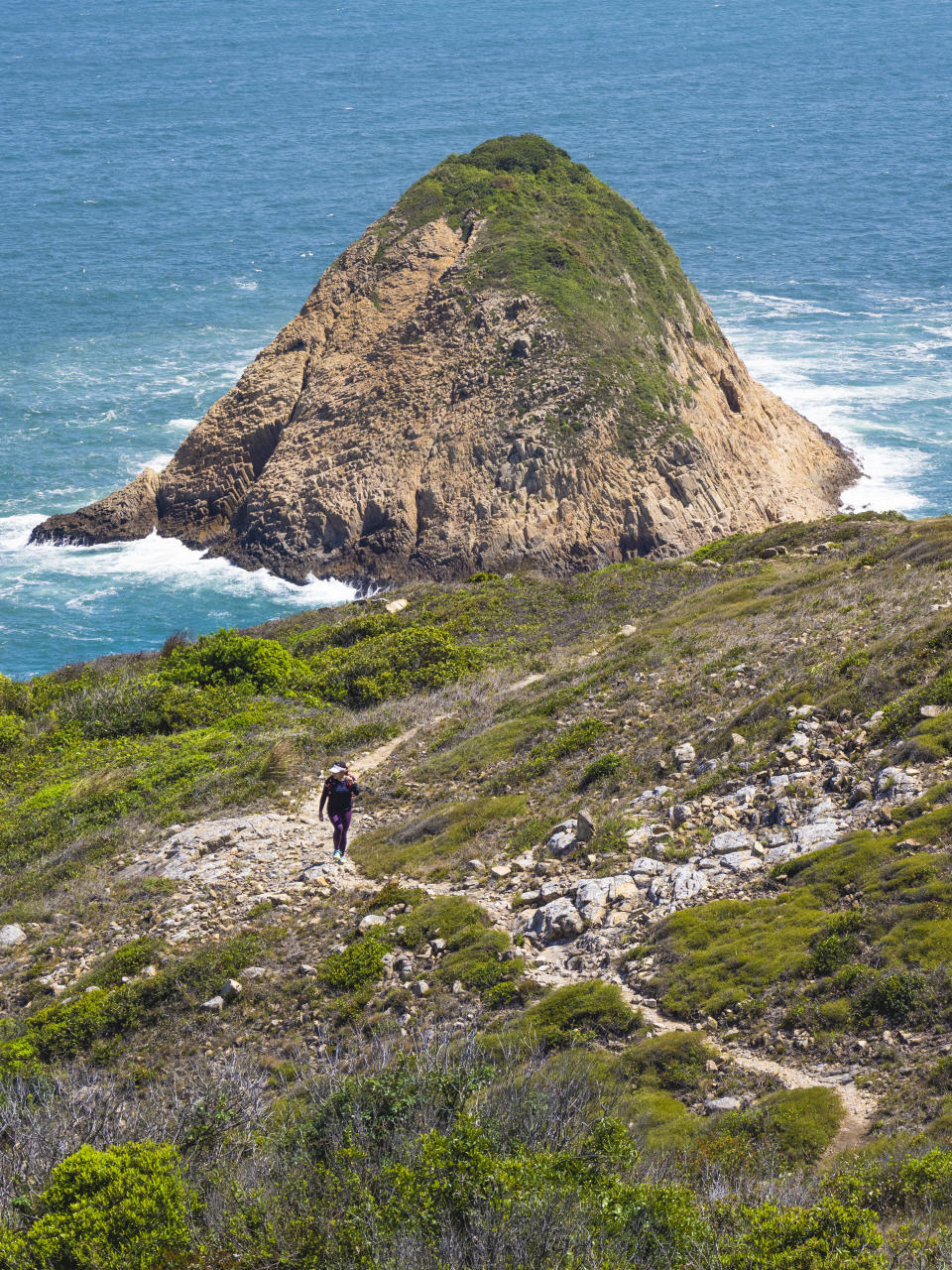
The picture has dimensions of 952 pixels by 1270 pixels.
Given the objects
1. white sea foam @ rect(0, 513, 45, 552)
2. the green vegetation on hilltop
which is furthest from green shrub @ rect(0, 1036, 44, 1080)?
white sea foam @ rect(0, 513, 45, 552)

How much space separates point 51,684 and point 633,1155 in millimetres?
28141

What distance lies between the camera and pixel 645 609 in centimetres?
3428

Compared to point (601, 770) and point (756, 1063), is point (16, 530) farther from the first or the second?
point (756, 1063)

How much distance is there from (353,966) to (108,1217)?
6.58m

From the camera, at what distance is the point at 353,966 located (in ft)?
54.1

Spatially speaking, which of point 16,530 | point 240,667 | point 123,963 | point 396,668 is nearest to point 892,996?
point 123,963

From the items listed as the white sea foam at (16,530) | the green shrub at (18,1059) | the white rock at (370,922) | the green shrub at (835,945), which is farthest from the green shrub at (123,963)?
the white sea foam at (16,530)

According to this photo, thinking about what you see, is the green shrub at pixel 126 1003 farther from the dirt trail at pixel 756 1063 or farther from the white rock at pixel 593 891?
the white rock at pixel 593 891

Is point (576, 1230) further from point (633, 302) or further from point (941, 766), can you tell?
point (633, 302)

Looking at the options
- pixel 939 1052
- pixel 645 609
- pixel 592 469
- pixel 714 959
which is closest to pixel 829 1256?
pixel 939 1052

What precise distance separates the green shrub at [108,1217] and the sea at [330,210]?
41.8 meters

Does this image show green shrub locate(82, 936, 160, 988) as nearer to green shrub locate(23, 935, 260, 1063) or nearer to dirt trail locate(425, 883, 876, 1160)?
green shrub locate(23, 935, 260, 1063)

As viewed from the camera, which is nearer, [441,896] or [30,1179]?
[30,1179]

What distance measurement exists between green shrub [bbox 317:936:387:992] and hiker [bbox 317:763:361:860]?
327 centimetres
